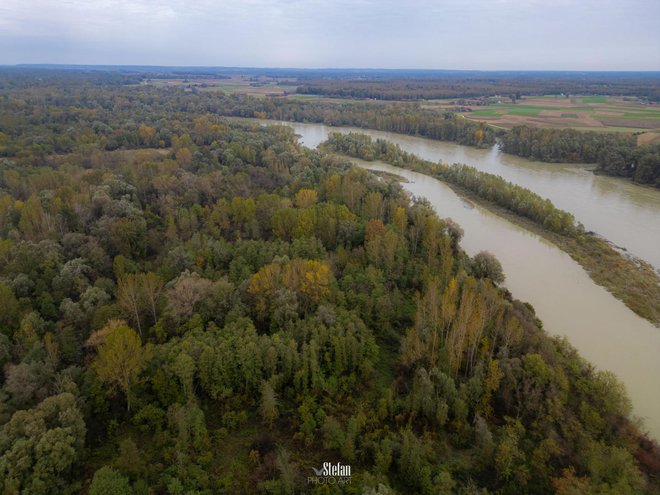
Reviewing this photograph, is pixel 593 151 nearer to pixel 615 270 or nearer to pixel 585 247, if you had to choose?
pixel 585 247

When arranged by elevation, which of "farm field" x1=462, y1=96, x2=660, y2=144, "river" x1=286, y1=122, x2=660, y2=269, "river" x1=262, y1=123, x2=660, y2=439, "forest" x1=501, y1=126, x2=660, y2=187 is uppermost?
"farm field" x1=462, y1=96, x2=660, y2=144

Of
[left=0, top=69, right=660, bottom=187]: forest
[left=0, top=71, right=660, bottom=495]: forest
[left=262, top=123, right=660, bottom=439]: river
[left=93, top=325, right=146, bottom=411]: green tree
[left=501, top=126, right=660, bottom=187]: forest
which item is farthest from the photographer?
[left=0, top=69, right=660, bottom=187]: forest

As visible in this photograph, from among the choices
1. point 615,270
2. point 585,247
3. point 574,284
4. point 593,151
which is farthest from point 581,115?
point 574,284

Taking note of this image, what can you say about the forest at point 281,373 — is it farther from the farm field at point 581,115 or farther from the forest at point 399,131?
the farm field at point 581,115

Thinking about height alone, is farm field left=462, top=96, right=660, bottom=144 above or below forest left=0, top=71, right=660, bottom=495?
above

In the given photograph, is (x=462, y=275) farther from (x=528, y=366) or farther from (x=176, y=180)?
(x=176, y=180)

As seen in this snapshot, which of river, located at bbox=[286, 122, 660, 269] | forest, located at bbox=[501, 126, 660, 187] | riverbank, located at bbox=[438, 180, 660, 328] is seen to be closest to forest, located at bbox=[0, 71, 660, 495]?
riverbank, located at bbox=[438, 180, 660, 328]

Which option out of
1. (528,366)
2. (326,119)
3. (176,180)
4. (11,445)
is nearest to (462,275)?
(528,366)

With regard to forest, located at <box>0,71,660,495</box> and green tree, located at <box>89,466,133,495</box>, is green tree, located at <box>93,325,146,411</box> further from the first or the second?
green tree, located at <box>89,466,133,495</box>
